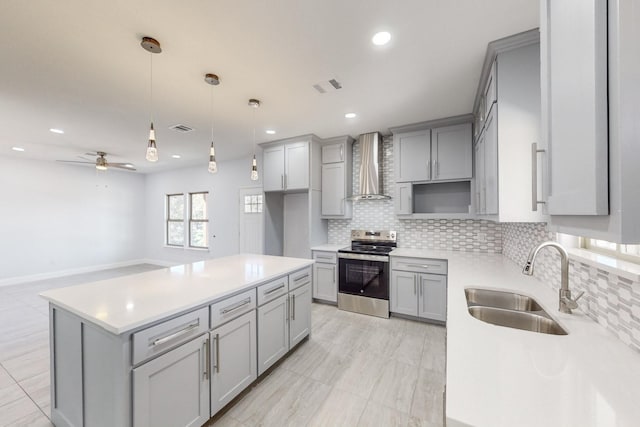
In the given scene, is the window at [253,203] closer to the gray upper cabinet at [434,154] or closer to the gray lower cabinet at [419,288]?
the gray upper cabinet at [434,154]

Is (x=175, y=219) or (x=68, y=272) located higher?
(x=175, y=219)

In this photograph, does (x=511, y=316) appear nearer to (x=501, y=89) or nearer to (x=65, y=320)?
(x=501, y=89)

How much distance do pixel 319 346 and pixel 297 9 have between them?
9.62ft

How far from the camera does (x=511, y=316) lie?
1461 mm

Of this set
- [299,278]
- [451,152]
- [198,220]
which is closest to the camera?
[299,278]

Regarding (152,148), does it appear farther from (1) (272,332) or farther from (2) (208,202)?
(2) (208,202)

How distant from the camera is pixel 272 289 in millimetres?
2184

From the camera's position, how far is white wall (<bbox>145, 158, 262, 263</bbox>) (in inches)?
223

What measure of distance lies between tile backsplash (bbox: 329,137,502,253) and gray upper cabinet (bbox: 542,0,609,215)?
2887 mm

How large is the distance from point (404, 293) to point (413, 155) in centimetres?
188

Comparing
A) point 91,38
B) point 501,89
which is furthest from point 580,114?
point 91,38

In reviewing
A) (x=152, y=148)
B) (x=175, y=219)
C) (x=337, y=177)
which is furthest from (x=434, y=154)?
(x=175, y=219)

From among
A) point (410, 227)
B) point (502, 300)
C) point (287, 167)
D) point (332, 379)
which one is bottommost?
point (332, 379)

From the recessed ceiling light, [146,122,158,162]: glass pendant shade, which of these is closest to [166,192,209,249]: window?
[146,122,158,162]: glass pendant shade
